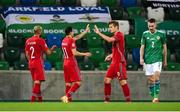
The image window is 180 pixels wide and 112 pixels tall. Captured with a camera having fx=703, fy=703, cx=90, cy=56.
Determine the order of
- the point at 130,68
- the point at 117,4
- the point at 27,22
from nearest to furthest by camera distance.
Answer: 1. the point at 130,68
2. the point at 27,22
3. the point at 117,4

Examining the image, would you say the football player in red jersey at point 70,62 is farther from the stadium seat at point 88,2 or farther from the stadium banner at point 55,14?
the stadium seat at point 88,2

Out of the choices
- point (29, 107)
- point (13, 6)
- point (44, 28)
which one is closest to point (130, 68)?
point (44, 28)

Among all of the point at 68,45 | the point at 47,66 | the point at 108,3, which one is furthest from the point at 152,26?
the point at 108,3

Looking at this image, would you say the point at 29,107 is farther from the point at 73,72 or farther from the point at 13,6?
the point at 13,6

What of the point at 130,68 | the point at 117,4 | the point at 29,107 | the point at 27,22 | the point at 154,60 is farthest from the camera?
the point at 117,4

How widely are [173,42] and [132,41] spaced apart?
1191 millimetres

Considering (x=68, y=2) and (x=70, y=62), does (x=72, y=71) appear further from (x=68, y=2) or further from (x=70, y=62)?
(x=68, y=2)

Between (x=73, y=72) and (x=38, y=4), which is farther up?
(x=38, y=4)

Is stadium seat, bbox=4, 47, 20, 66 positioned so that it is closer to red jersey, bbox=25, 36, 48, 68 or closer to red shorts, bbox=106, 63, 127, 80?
red jersey, bbox=25, 36, 48, 68

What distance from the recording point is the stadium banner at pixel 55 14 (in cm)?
1822

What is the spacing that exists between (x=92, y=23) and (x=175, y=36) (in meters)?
2.18

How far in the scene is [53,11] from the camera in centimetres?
1855

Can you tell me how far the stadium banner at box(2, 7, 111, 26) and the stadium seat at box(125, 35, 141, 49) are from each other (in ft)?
3.62

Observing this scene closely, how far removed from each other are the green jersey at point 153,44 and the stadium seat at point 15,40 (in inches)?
203
